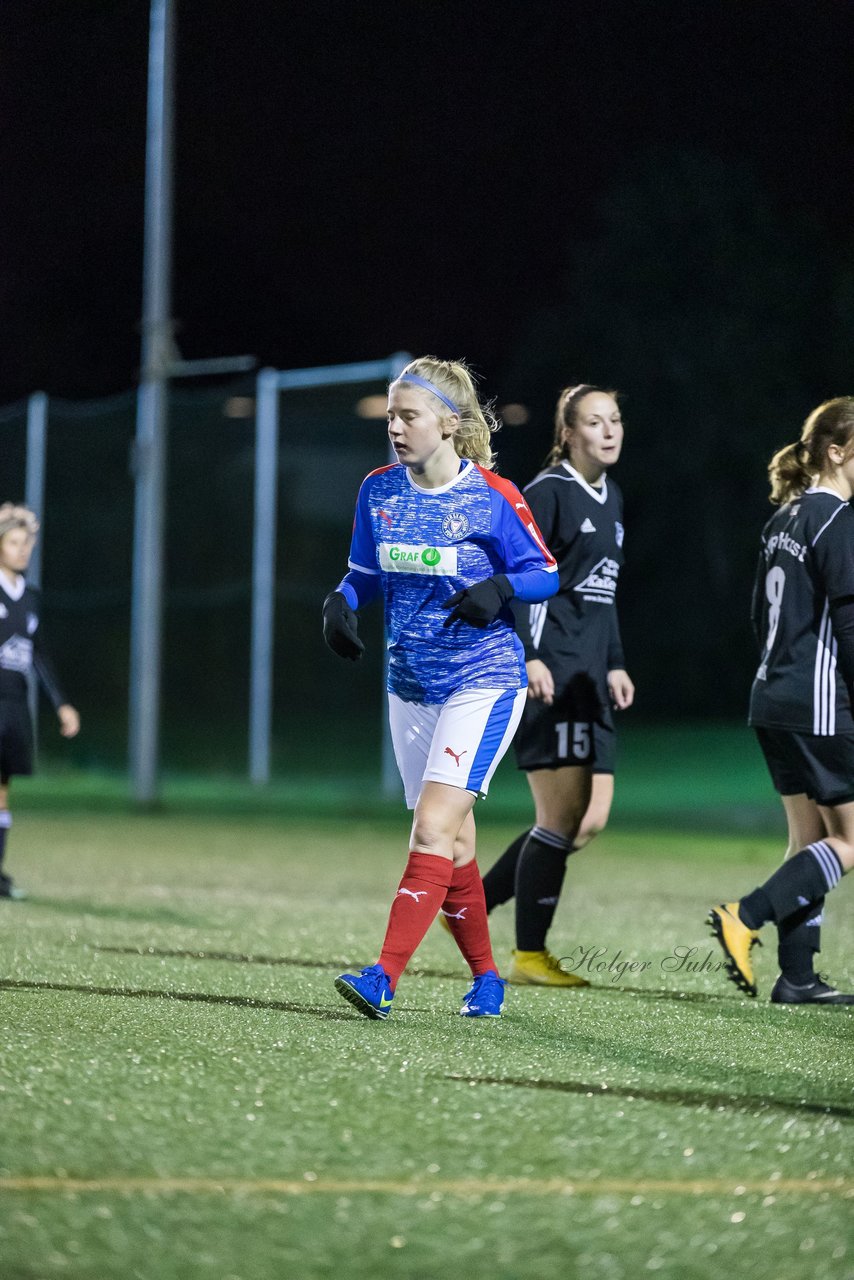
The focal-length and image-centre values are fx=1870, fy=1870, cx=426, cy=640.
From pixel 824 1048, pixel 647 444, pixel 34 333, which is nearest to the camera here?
pixel 824 1048

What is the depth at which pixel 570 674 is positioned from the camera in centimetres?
638

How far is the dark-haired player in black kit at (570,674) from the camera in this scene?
6.34 meters

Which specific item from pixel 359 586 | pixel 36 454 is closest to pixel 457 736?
pixel 359 586

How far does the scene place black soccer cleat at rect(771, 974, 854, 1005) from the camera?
589 cm

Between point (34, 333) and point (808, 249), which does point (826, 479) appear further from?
point (34, 333)

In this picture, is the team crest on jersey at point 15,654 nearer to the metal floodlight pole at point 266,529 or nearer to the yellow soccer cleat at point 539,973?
the yellow soccer cleat at point 539,973

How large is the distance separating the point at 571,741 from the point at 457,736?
1.26 m

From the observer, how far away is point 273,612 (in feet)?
59.3

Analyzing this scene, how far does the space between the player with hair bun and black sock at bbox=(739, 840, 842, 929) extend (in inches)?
37.1

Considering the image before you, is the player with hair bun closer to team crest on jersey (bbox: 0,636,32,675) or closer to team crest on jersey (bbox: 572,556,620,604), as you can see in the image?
team crest on jersey (bbox: 572,556,620,604)

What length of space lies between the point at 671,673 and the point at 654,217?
1490cm

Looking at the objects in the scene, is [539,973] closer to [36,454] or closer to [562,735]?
[562,735]

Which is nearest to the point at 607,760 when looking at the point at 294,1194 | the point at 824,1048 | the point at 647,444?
the point at 824,1048

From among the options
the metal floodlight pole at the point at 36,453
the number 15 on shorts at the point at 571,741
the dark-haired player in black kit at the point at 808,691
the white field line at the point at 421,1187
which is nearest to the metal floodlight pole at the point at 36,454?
the metal floodlight pole at the point at 36,453
